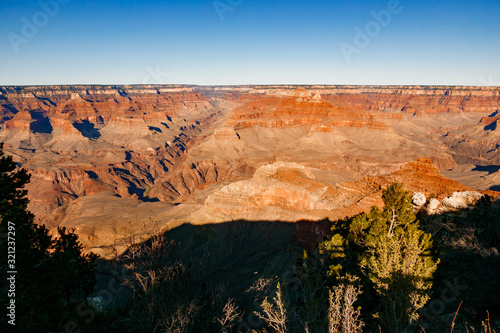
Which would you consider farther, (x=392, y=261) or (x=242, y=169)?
(x=242, y=169)

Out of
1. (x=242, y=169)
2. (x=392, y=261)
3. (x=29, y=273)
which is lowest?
(x=242, y=169)

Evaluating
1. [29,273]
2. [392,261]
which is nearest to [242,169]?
[29,273]

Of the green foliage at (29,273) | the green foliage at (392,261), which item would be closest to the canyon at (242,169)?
the green foliage at (392,261)

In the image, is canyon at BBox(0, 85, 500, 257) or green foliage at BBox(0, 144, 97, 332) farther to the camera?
canyon at BBox(0, 85, 500, 257)

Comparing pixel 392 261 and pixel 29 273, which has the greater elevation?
pixel 392 261

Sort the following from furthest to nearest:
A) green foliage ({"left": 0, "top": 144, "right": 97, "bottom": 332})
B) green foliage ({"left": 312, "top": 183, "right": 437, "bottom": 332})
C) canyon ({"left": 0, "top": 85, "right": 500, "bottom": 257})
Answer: canyon ({"left": 0, "top": 85, "right": 500, "bottom": 257})
green foliage ({"left": 312, "top": 183, "right": 437, "bottom": 332})
green foliage ({"left": 0, "top": 144, "right": 97, "bottom": 332})

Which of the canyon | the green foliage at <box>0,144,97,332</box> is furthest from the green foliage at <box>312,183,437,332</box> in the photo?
the green foliage at <box>0,144,97,332</box>

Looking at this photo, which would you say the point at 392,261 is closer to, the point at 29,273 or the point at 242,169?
the point at 29,273

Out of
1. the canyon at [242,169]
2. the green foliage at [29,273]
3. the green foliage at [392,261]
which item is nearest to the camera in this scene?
the green foliage at [29,273]

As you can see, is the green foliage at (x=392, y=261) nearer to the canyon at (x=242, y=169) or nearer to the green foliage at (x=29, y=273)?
the canyon at (x=242, y=169)

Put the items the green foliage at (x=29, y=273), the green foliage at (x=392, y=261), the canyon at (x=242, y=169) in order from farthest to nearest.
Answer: the canyon at (x=242, y=169) → the green foliage at (x=392, y=261) → the green foliage at (x=29, y=273)

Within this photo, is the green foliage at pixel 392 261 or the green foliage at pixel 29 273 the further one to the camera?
the green foliage at pixel 392 261

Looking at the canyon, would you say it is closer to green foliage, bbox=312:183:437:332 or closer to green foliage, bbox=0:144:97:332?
green foliage, bbox=312:183:437:332
